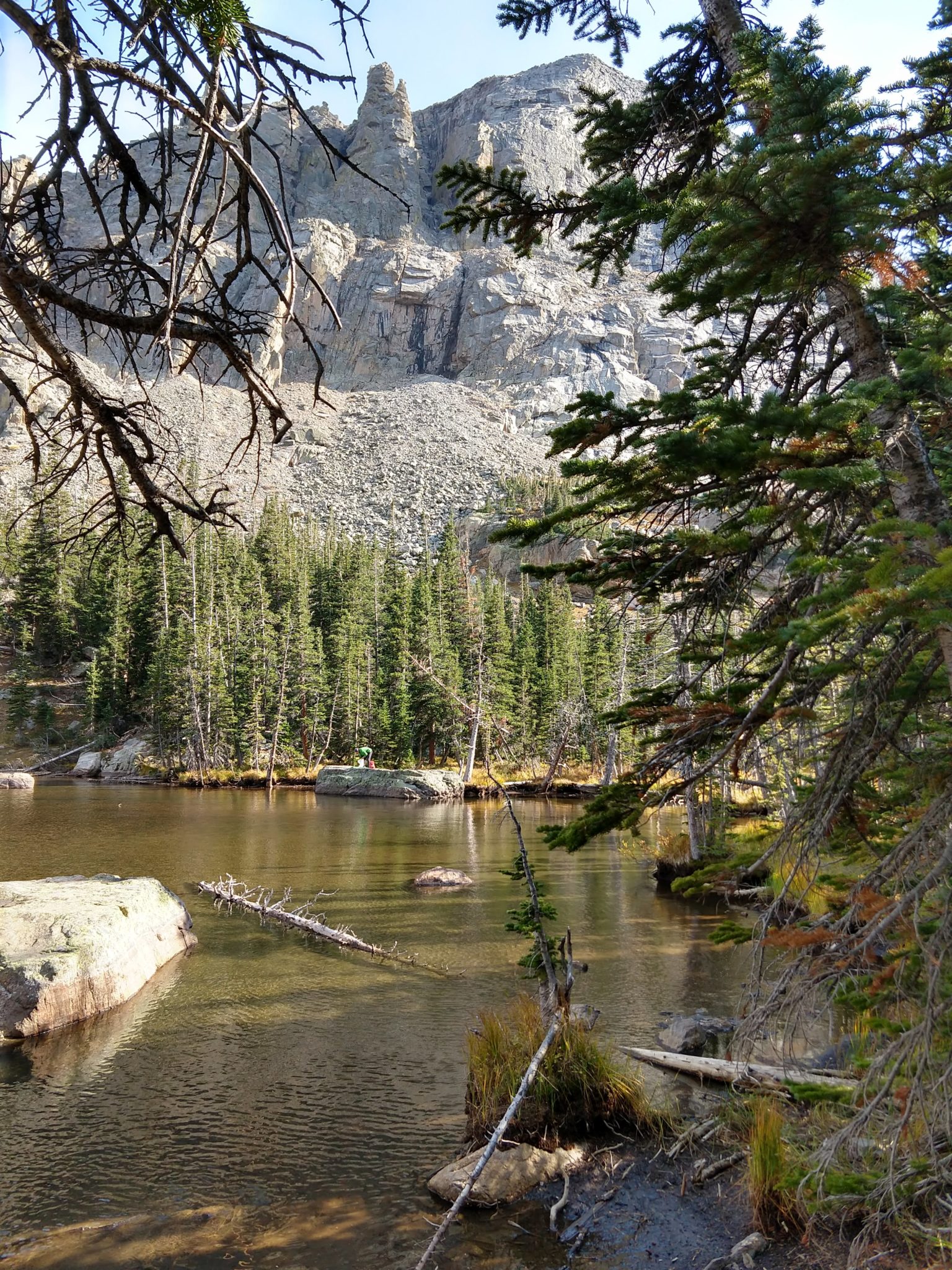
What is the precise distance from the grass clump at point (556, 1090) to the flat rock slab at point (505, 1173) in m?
0.19

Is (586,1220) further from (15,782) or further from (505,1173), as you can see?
(15,782)

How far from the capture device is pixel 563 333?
162250mm

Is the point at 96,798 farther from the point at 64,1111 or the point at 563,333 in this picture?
the point at 563,333

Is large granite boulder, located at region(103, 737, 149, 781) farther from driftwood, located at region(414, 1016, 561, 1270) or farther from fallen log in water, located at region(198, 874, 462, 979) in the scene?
driftwood, located at region(414, 1016, 561, 1270)

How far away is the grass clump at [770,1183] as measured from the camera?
5238 millimetres

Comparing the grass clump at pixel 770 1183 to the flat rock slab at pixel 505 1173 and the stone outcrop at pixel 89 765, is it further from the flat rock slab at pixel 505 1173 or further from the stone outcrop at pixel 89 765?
the stone outcrop at pixel 89 765

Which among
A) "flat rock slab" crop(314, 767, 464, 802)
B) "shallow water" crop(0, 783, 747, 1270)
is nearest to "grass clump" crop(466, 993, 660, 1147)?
"shallow water" crop(0, 783, 747, 1270)

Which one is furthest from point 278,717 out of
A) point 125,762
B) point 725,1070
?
point 725,1070

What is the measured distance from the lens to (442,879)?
17.9m

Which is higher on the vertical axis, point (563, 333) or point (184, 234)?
point (563, 333)

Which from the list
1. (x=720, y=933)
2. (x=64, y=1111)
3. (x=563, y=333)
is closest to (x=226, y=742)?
(x=64, y=1111)

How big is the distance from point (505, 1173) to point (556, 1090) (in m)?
0.82

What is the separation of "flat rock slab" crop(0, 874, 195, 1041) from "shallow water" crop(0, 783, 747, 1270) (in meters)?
0.33

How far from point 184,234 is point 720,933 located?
4557 mm
